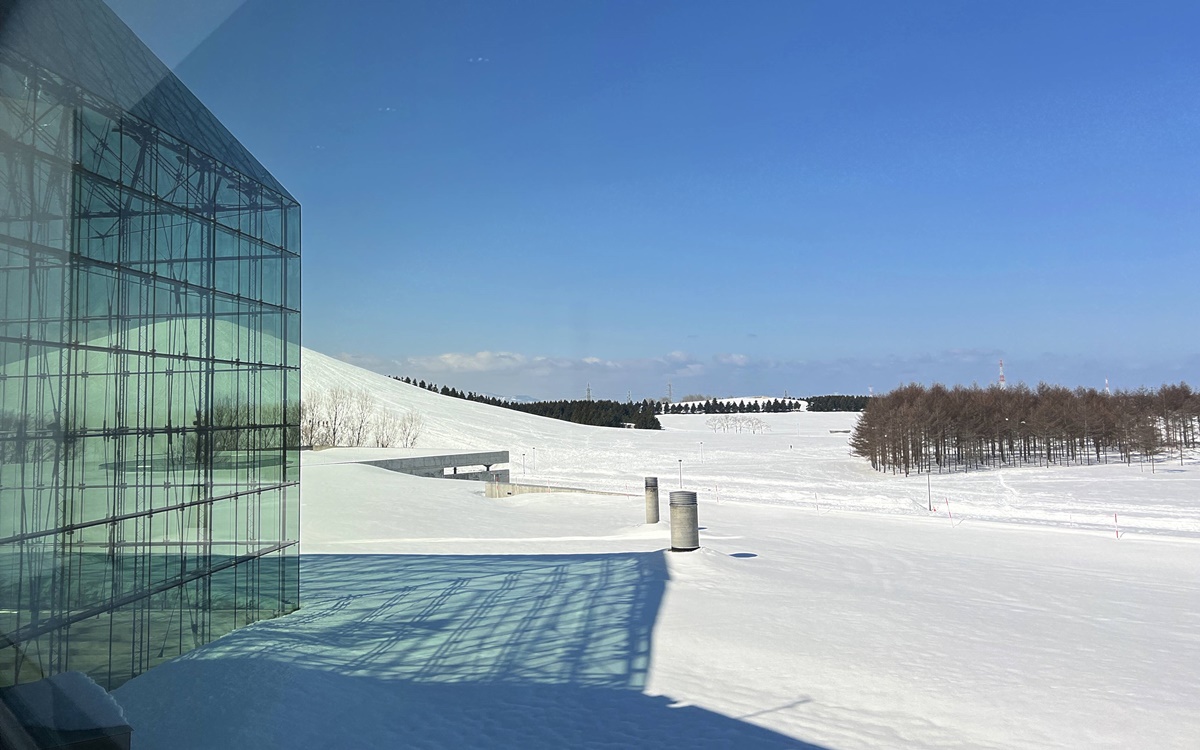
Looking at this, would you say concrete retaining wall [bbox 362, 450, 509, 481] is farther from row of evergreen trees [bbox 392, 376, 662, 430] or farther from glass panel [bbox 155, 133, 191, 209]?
row of evergreen trees [bbox 392, 376, 662, 430]

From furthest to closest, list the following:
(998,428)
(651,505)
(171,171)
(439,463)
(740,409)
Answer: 1. (740,409)
2. (998,428)
3. (439,463)
4. (651,505)
5. (171,171)

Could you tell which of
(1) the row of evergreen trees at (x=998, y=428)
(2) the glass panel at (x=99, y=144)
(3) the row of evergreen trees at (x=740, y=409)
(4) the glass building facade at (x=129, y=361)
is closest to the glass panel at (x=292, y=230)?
(4) the glass building facade at (x=129, y=361)

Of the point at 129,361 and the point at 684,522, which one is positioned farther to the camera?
the point at 684,522

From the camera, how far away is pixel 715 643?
36.1ft

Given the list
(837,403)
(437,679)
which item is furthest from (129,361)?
(837,403)

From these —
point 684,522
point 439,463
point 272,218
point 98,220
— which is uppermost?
point 272,218

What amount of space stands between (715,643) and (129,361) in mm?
8280

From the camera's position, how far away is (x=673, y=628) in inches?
460

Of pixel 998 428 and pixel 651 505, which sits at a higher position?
pixel 998 428

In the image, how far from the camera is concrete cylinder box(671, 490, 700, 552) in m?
16.8

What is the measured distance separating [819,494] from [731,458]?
2245 centimetres

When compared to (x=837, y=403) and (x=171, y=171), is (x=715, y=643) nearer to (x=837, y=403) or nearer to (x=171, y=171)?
(x=171, y=171)

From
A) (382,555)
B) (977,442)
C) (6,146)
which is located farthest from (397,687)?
(977,442)

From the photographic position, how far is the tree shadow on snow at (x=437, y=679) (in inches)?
312
